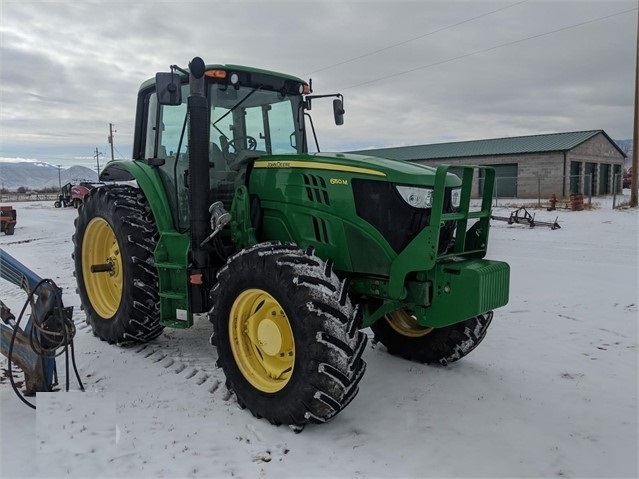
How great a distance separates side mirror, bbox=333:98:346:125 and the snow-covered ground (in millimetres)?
2384

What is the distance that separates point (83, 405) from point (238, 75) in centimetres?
299

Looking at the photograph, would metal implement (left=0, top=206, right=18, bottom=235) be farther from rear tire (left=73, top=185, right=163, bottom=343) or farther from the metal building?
the metal building

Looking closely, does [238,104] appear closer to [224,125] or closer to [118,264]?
[224,125]

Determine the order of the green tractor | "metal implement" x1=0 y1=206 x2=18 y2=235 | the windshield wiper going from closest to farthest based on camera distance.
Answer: the green tractor < the windshield wiper < "metal implement" x1=0 y1=206 x2=18 y2=235

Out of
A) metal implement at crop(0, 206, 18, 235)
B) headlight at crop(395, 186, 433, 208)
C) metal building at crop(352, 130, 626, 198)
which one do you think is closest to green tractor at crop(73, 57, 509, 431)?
headlight at crop(395, 186, 433, 208)

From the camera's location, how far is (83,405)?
3.91 metres

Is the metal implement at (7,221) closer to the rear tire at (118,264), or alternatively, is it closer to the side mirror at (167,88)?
the rear tire at (118,264)

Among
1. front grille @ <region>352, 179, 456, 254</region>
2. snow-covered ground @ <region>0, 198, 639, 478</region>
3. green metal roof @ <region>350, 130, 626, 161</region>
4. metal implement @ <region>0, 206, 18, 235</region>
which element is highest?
green metal roof @ <region>350, 130, 626, 161</region>

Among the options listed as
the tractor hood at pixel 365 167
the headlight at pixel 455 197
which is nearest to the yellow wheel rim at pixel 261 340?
the tractor hood at pixel 365 167

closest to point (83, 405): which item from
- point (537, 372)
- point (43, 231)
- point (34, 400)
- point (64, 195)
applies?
point (34, 400)

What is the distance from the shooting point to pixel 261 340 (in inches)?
151

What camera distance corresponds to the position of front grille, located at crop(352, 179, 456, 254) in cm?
379

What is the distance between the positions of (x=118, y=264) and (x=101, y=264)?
231 millimetres

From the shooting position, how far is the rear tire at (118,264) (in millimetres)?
4938
